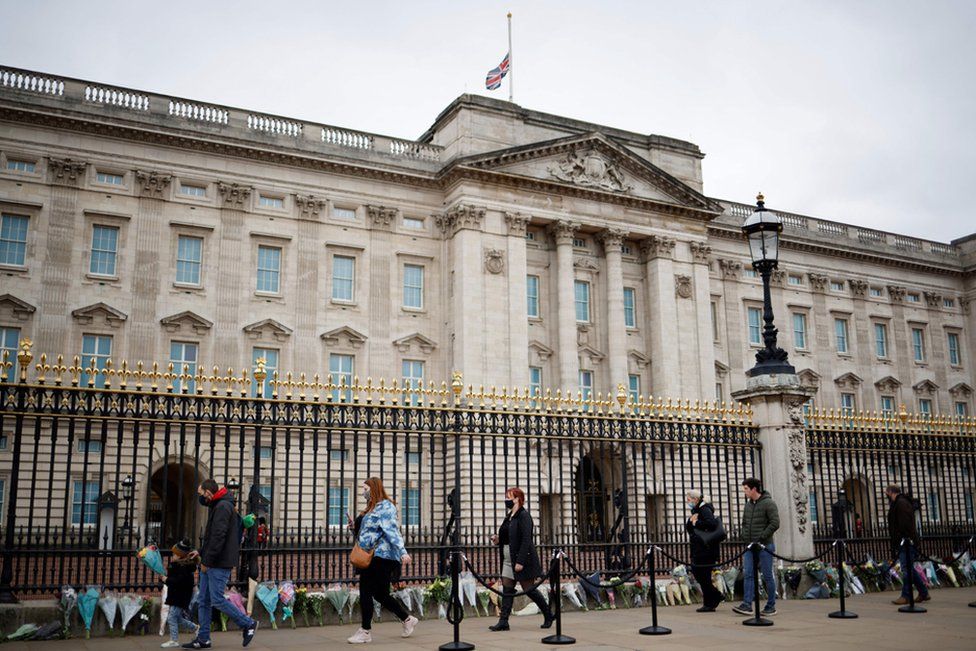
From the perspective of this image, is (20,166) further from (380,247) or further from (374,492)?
(374,492)

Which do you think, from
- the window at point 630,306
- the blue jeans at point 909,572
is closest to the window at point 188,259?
the window at point 630,306

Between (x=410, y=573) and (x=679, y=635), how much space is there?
485 cm

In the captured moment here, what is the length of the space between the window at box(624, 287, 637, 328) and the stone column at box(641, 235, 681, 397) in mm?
646

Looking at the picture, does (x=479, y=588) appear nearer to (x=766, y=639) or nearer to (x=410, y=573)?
(x=410, y=573)

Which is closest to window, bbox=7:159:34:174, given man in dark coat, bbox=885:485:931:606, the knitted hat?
the knitted hat

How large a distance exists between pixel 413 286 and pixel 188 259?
914 cm

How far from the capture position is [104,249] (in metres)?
33.8

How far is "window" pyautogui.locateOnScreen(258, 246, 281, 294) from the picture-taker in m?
36.2

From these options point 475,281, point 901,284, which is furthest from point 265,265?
point 901,284

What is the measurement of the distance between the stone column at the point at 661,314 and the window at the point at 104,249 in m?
22.9

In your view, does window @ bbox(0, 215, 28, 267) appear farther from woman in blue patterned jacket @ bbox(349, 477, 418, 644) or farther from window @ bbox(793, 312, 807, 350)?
window @ bbox(793, 312, 807, 350)

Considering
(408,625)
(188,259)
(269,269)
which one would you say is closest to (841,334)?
(269,269)

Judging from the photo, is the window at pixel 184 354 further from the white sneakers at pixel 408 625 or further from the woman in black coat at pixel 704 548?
the white sneakers at pixel 408 625

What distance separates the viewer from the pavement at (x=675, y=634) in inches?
410
